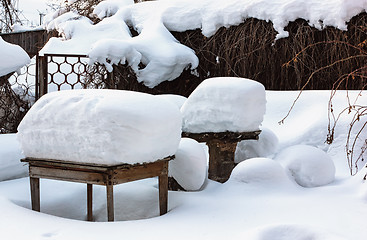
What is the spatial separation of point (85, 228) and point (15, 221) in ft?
1.64

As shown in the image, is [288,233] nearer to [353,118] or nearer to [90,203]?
[353,118]

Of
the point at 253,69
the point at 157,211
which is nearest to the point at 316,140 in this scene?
the point at 253,69

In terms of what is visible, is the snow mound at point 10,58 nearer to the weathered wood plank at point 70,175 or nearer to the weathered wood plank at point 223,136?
the weathered wood plank at point 70,175

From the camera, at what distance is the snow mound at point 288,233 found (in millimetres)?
2750

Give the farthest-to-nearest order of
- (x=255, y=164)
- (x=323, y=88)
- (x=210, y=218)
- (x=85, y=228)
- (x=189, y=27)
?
1. (x=189, y=27)
2. (x=323, y=88)
3. (x=255, y=164)
4. (x=210, y=218)
5. (x=85, y=228)

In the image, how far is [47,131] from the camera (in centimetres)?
330

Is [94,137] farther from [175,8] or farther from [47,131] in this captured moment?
[175,8]

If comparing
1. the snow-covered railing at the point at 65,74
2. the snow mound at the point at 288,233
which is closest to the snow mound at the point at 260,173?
the snow mound at the point at 288,233

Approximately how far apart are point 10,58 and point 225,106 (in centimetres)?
257

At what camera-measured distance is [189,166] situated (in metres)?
3.93

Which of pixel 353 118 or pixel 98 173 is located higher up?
pixel 353 118

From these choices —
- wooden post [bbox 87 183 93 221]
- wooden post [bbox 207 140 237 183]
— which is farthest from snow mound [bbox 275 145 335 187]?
wooden post [bbox 87 183 93 221]

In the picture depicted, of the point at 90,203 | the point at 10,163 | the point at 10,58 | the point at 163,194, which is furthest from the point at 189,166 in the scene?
the point at 10,58

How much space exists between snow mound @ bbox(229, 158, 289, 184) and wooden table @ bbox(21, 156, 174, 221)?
803mm
